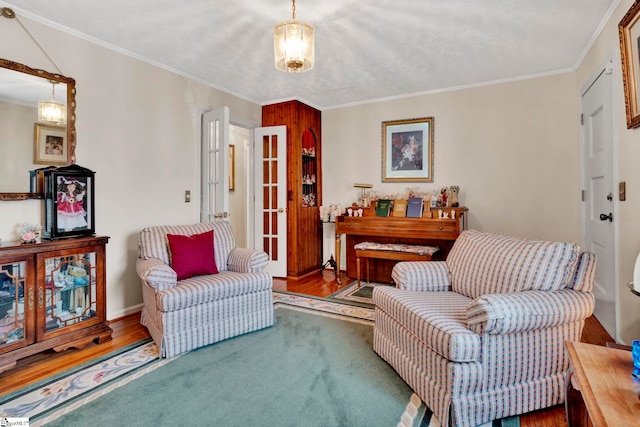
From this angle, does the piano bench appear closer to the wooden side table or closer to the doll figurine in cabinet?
the wooden side table

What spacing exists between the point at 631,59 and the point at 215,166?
348 centimetres

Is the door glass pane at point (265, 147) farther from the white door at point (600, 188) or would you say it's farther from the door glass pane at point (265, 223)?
the white door at point (600, 188)

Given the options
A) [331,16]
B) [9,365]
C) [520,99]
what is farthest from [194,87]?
[520,99]

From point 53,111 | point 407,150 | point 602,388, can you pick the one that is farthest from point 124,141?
point 602,388

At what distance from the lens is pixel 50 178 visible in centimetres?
241

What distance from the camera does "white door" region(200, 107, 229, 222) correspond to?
3.54 m

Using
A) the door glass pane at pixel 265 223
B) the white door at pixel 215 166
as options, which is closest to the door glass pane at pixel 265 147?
the door glass pane at pixel 265 223

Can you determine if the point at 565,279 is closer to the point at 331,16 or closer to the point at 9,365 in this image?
the point at 331,16

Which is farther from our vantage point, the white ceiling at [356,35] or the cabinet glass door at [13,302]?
the white ceiling at [356,35]

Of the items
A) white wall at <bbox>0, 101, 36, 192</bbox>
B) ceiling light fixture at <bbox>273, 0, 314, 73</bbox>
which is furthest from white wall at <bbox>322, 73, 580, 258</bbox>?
white wall at <bbox>0, 101, 36, 192</bbox>

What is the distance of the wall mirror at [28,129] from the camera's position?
7.66ft

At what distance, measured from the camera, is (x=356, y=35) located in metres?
2.74

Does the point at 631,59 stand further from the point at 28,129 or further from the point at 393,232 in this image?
the point at 28,129

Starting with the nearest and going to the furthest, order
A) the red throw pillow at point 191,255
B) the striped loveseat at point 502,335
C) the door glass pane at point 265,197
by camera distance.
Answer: the striped loveseat at point 502,335
the red throw pillow at point 191,255
the door glass pane at point 265,197
